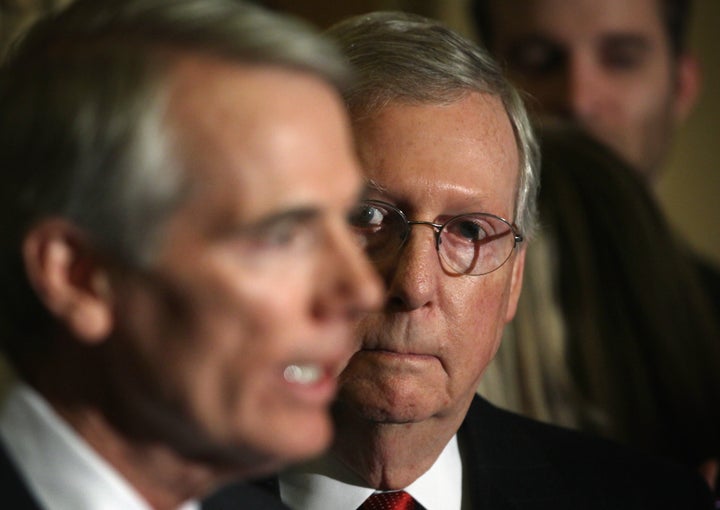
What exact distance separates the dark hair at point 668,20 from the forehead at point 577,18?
0.07 meters

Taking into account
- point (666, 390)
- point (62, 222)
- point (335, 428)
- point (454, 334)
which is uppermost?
point (62, 222)

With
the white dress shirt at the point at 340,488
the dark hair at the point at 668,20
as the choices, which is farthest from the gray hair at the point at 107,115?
the dark hair at the point at 668,20

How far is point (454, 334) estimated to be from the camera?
7.43 ft

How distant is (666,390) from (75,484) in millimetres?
2508

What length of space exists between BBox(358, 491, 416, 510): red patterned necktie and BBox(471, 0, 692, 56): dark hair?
3516mm

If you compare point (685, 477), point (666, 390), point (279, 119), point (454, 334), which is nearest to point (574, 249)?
point (666, 390)

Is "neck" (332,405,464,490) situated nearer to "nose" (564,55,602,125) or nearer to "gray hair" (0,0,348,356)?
"gray hair" (0,0,348,356)

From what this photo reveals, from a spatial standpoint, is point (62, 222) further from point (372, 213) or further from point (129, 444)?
point (372, 213)

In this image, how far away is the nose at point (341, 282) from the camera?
5.29ft

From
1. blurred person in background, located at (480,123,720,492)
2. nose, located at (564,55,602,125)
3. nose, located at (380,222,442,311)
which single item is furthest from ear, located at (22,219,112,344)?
nose, located at (564,55,602,125)

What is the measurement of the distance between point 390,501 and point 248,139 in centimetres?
95

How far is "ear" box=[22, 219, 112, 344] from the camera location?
1.59m

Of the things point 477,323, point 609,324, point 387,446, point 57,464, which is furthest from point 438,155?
point 609,324

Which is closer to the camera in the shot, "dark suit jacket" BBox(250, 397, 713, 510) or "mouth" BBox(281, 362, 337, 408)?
"mouth" BBox(281, 362, 337, 408)
